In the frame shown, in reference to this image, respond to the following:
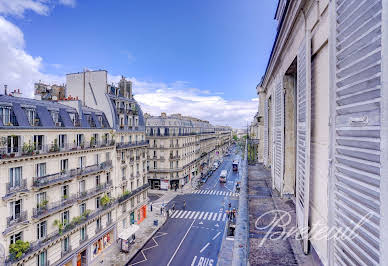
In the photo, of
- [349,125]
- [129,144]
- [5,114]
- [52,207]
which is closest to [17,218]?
[52,207]

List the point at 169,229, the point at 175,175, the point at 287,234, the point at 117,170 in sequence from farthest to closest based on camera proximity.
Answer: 1. the point at 175,175
2. the point at 169,229
3. the point at 117,170
4. the point at 287,234

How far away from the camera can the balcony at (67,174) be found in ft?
60.6

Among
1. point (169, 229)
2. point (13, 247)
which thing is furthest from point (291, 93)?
point (169, 229)

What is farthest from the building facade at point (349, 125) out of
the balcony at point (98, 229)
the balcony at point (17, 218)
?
the balcony at point (98, 229)

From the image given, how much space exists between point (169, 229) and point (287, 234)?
2744 centimetres

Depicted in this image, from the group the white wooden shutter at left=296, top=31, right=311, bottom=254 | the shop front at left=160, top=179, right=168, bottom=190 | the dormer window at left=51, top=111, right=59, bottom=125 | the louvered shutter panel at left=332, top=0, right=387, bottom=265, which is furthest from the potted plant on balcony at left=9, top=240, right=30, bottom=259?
the shop front at left=160, top=179, right=168, bottom=190

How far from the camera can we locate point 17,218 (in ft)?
55.6

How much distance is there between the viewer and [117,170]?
2920 centimetres

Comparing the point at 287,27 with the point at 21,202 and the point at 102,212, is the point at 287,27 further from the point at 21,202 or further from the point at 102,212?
the point at 102,212

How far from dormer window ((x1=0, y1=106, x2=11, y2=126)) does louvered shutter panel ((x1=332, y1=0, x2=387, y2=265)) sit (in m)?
20.3

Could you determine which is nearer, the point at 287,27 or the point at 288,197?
the point at 287,27

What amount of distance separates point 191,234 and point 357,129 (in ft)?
103

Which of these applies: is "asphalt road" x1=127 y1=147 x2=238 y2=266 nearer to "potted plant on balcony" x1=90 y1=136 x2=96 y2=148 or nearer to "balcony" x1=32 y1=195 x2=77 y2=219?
"balcony" x1=32 y1=195 x2=77 y2=219

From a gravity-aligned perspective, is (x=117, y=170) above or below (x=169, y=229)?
above
